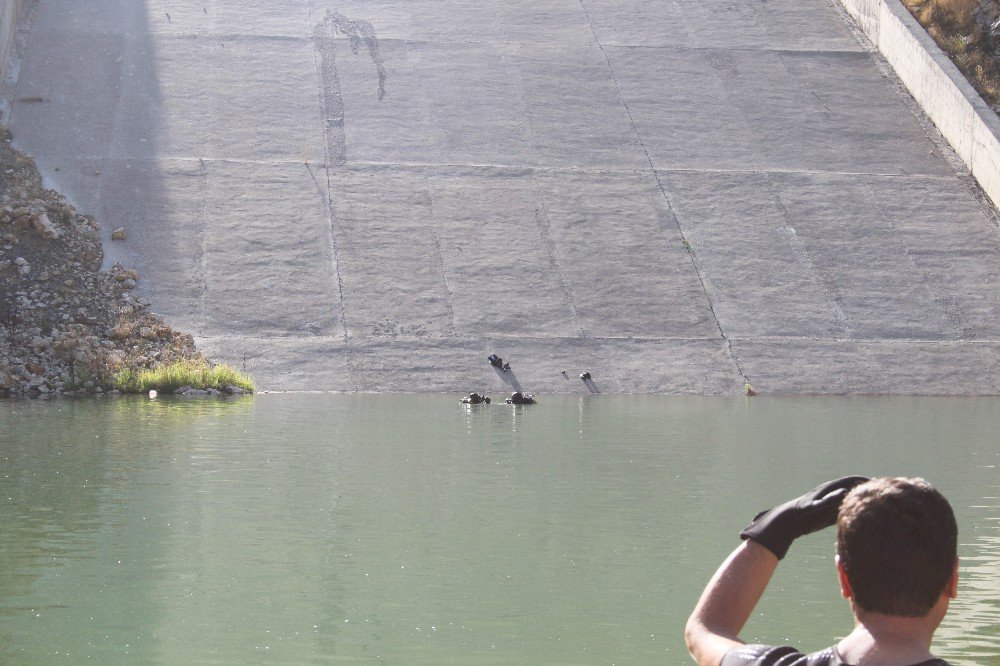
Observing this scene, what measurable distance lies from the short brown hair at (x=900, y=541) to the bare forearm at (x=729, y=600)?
0.20 meters

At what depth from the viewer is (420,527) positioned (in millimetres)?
8766

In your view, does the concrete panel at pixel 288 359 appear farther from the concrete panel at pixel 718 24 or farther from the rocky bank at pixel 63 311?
the concrete panel at pixel 718 24

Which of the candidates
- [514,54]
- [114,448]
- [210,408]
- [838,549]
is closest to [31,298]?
[210,408]

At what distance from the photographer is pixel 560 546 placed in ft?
27.2

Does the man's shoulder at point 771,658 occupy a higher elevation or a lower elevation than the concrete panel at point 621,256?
higher

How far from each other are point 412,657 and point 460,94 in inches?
754

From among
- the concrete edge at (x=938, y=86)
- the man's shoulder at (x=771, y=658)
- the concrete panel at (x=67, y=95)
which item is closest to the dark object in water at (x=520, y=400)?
the concrete panel at (x=67, y=95)

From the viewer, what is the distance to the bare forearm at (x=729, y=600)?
2398 mm

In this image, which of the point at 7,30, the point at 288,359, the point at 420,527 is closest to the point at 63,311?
the point at 288,359

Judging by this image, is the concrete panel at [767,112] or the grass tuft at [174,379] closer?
the grass tuft at [174,379]

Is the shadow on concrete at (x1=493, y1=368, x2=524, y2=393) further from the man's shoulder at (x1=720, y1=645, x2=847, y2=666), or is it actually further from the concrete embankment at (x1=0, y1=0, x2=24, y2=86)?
the man's shoulder at (x1=720, y1=645, x2=847, y2=666)

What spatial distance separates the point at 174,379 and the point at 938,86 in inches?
576

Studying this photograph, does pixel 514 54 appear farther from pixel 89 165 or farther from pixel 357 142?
pixel 89 165

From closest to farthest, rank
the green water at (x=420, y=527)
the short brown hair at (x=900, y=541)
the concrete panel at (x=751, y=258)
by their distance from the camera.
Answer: the short brown hair at (x=900, y=541) < the green water at (x=420, y=527) < the concrete panel at (x=751, y=258)
